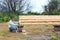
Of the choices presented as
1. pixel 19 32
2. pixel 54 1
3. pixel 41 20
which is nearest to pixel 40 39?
pixel 19 32

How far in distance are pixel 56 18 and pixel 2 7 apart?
10.1 m

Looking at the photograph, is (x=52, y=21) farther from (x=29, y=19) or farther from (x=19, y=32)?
(x=19, y=32)

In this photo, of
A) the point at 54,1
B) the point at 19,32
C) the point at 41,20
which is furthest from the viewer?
the point at 54,1

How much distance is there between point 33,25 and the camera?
1153 centimetres

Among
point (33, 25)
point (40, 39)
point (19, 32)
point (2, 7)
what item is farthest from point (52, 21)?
point (2, 7)

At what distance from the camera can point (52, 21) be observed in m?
11.3

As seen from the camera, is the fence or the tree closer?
the fence

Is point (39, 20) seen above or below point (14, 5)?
below

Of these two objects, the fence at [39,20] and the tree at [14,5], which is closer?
the fence at [39,20]

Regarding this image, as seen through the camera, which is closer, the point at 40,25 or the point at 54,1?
the point at 40,25

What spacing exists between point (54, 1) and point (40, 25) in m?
8.62

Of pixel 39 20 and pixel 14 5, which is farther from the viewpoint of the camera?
pixel 14 5

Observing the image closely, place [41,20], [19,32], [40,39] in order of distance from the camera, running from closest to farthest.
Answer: [40,39]
[19,32]
[41,20]

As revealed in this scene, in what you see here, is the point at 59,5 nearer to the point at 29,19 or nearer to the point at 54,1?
the point at 54,1
